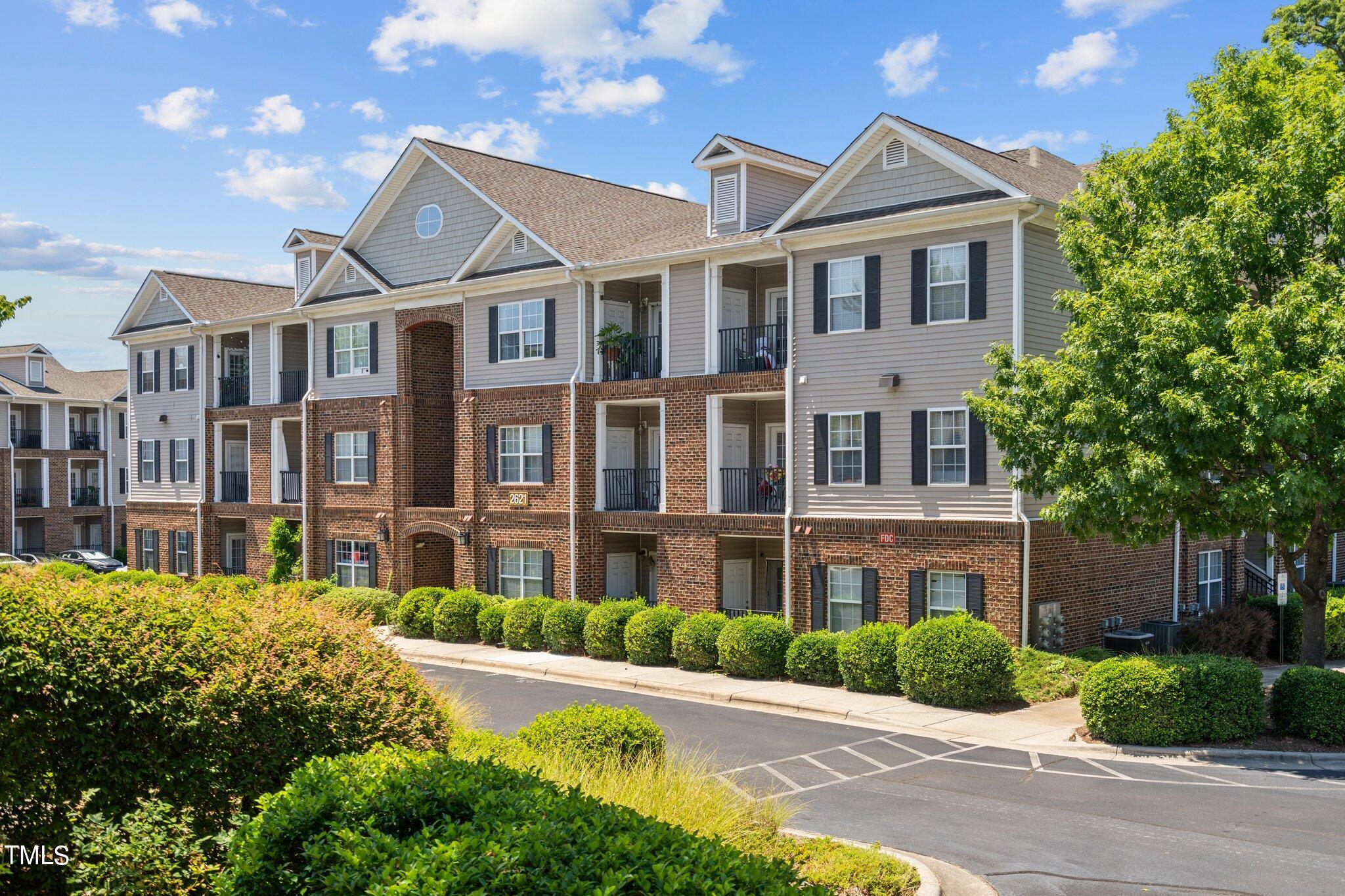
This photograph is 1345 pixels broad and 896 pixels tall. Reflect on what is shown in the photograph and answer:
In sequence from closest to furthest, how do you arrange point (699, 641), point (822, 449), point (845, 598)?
point (699, 641), point (845, 598), point (822, 449)

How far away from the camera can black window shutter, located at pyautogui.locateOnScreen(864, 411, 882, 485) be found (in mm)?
24172

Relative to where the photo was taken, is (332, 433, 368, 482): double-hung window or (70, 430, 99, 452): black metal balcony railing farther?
(70, 430, 99, 452): black metal balcony railing

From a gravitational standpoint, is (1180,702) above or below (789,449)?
below

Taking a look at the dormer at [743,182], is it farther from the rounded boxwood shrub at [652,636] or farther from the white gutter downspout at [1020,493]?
the rounded boxwood shrub at [652,636]

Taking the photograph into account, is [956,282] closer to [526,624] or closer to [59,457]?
[526,624]

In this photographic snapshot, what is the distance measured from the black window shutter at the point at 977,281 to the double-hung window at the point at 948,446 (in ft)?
6.34

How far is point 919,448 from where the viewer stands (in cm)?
2350

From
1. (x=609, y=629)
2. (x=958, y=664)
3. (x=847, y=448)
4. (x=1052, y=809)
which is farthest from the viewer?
(x=609, y=629)

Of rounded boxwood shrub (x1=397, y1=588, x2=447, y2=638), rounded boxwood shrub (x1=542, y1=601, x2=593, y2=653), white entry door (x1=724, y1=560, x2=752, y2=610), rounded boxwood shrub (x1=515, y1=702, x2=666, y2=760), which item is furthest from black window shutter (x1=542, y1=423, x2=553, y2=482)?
rounded boxwood shrub (x1=515, y1=702, x2=666, y2=760)

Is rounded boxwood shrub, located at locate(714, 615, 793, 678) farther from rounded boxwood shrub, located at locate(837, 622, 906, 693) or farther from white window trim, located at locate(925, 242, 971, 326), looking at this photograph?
white window trim, located at locate(925, 242, 971, 326)

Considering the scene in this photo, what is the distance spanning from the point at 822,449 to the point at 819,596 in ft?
10.4

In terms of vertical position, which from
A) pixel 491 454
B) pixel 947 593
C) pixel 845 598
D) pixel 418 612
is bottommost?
pixel 418 612

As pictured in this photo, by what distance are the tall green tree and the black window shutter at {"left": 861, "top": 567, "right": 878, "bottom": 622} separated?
5.39m

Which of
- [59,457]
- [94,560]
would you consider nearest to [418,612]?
[94,560]
